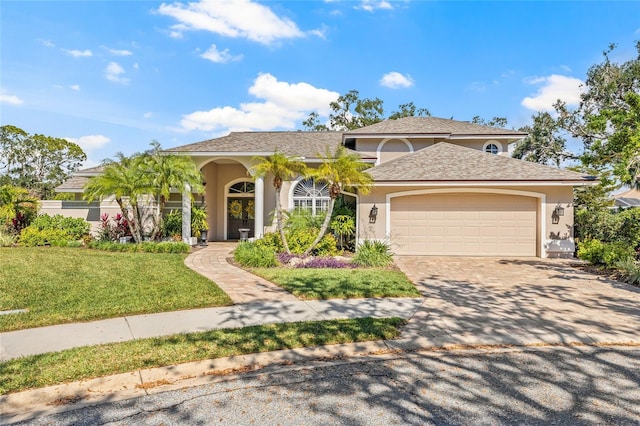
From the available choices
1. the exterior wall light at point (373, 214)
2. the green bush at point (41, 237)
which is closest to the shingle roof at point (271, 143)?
the exterior wall light at point (373, 214)

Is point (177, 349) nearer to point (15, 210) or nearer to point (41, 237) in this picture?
point (41, 237)

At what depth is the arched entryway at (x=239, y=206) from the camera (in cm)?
1852

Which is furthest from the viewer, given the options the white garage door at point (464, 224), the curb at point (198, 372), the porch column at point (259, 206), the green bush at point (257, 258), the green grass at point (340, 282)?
the porch column at point (259, 206)

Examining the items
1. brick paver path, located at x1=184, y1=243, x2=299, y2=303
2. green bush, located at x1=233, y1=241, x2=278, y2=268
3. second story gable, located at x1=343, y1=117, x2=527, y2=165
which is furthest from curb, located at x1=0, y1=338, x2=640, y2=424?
second story gable, located at x1=343, y1=117, x2=527, y2=165

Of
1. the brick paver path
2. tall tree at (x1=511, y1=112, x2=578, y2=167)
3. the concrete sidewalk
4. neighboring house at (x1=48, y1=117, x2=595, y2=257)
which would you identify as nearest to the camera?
the concrete sidewalk

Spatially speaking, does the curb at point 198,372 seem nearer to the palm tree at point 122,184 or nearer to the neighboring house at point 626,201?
the palm tree at point 122,184

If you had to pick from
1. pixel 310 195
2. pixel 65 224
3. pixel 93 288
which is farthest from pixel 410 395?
pixel 65 224

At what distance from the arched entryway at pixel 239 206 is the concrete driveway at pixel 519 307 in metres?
10.3

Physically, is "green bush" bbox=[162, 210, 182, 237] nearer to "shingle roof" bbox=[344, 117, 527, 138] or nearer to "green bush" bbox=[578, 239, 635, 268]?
"shingle roof" bbox=[344, 117, 527, 138]

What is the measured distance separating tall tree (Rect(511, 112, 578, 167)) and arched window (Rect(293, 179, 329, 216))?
60.7 ft

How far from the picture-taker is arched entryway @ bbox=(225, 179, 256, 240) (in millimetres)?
18516

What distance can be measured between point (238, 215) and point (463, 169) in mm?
11207

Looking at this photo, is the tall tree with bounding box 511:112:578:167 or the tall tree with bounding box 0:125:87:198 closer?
the tall tree with bounding box 511:112:578:167

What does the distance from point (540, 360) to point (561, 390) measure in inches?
30.0
